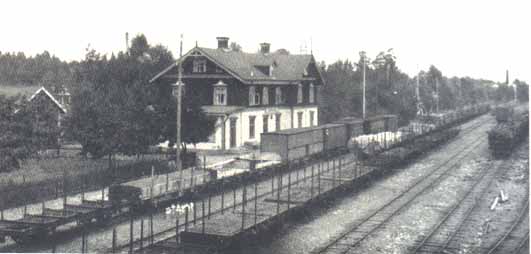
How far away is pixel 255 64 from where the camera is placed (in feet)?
150

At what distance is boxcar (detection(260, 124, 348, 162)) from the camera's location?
109 feet

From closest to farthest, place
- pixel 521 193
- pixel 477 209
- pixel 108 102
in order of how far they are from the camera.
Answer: pixel 477 209 < pixel 521 193 < pixel 108 102

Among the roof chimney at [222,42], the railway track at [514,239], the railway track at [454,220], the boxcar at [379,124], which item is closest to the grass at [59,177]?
the railway track at [454,220]

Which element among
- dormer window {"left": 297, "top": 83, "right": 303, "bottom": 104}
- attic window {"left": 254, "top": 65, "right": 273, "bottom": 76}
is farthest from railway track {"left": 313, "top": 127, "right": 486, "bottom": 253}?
dormer window {"left": 297, "top": 83, "right": 303, "bottom": 104}

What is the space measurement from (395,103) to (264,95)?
1994 centimetres

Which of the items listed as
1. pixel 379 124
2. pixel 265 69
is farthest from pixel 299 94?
pixel 379 124

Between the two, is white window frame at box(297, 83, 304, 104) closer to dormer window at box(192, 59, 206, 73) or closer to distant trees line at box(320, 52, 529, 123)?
distant trees line at box(320, 52, 529, 123)

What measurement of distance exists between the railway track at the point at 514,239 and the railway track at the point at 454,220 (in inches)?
51.6

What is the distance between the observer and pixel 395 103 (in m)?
59.8

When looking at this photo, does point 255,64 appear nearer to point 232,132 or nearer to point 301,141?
point 232,132

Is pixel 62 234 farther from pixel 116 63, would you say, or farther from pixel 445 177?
pixel 116 63

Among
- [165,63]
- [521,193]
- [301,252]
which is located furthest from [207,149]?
[301,252]

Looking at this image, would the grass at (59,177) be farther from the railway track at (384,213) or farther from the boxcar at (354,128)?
the boxcar at (354,128)

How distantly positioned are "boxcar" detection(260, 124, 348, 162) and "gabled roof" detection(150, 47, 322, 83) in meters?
6.89
